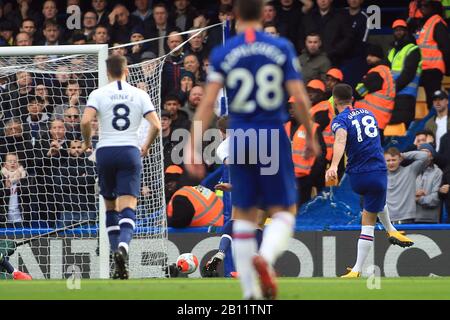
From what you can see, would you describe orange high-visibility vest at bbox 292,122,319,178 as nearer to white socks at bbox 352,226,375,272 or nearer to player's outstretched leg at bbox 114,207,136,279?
white socks at bbox 352,226,375,272

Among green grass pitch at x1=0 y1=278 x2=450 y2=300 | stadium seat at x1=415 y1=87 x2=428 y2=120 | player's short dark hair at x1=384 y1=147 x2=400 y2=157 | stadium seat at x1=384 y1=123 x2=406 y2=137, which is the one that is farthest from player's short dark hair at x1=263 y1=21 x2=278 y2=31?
green grass pitch at x1=0 y1=278 x2=450 y2=300

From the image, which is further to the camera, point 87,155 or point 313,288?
point 87,155

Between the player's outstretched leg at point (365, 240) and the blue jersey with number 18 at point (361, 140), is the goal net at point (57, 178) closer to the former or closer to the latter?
the player's outstretched leg at point (365, 240)

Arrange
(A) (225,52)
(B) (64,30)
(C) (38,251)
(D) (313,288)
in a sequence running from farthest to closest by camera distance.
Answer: (B) (64,30) → (C) (38,251) → (D) (313,288) → (A) (225,52)

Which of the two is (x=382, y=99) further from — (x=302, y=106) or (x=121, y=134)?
(x=302, y=106)

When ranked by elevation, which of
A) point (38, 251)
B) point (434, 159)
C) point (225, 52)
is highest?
point (225, 52)

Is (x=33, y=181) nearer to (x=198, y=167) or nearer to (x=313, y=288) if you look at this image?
(x=313, y=288)

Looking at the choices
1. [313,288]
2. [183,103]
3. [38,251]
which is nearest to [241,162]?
[313,288]

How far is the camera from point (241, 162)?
8.15 m

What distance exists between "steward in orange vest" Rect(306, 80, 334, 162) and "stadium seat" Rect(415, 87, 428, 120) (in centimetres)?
172

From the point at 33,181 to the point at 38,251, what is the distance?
44.9 inches

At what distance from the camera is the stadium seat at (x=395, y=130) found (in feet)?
55.4

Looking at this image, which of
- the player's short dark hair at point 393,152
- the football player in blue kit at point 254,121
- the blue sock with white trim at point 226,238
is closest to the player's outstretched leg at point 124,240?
the blue sock with white trim at point 226,238

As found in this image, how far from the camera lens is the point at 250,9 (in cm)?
815
